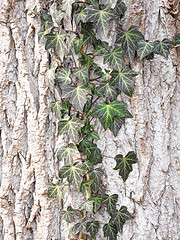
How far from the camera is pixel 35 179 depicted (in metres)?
1.03

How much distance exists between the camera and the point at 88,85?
910mm

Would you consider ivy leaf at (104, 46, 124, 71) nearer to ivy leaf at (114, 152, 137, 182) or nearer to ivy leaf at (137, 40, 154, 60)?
ivy leaf at (137, 40, 154, 60)

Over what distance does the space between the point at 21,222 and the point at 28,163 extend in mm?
295

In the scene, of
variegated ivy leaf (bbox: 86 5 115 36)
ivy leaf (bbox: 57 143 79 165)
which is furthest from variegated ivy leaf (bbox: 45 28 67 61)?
ivy leaf (bbox: 57 143 79 165)

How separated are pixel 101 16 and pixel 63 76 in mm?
290

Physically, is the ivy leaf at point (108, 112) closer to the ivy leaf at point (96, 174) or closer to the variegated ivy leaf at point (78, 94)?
the variegated ivy leaf at point (78, 94)

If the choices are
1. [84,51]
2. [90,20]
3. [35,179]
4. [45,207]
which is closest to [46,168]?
[35,179]

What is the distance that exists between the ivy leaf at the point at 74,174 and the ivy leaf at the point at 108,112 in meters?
0.23

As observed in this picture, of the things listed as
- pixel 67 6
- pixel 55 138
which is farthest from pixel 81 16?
pixel 55 138

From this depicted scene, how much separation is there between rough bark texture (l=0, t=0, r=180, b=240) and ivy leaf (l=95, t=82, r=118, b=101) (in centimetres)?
11

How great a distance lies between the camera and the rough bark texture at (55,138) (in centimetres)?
98

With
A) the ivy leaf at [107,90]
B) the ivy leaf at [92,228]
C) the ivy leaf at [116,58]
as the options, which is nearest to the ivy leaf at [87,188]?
the ivy leaf at [92,228]

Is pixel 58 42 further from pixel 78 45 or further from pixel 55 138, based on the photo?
pixel 55 138

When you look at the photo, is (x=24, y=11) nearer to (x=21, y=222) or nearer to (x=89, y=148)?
(x=89, y=148)
